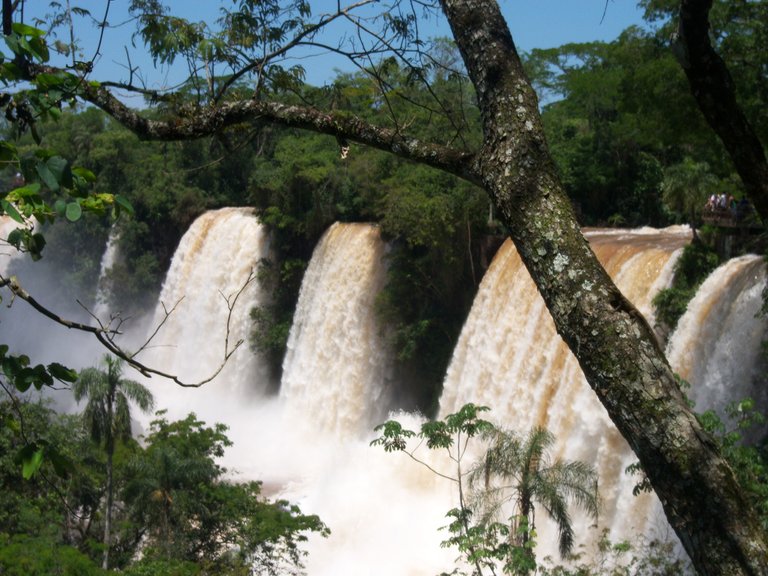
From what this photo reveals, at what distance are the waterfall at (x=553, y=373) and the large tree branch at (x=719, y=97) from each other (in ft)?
26.6

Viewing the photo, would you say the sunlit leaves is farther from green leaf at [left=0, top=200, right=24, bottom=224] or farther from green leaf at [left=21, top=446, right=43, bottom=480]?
green leaf at [left=21, top=446, right=43, bottom=480]

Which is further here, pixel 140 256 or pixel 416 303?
pixel 140 256

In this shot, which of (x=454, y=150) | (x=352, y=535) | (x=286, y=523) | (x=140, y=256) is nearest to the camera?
(x=454, y=150)

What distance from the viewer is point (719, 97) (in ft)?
7.57

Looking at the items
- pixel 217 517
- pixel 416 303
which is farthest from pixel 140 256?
pixel 217 517

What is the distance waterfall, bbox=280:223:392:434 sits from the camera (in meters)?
18.8

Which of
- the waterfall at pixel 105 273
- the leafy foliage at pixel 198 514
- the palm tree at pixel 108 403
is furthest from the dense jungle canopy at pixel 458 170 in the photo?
the leafy foliage at pixel 198 514

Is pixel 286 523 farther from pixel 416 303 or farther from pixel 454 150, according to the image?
pixel 454 150

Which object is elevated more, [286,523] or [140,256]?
[140,256]

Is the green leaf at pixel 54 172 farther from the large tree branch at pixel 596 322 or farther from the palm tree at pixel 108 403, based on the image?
the palm tree at pixel 108 403

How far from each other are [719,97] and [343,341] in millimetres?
17065

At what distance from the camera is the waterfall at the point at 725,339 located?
9.33m

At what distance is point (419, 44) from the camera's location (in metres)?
3.54

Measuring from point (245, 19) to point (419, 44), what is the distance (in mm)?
982
